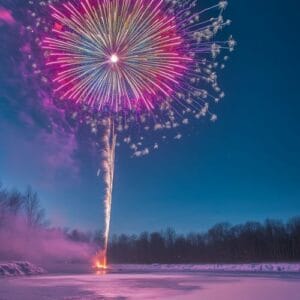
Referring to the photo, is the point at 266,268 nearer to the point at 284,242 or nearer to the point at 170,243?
the point at 284,242

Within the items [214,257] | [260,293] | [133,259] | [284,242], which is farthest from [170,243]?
[260,293]

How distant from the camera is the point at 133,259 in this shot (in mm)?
102688

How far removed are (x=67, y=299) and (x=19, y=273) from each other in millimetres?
23535

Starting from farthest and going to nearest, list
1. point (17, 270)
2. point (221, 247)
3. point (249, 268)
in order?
point (221, 247)
point (249, 268)
point (17, 270)

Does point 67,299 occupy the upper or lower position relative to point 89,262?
lower

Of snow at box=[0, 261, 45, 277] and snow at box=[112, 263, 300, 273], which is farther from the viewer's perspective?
snow at box=[112, 263, 300, 273]

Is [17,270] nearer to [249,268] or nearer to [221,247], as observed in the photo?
[249,268]

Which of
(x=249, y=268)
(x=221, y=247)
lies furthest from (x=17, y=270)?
(x=221, y=247)

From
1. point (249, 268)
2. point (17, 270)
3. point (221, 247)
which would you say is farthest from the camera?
point (221, 247)

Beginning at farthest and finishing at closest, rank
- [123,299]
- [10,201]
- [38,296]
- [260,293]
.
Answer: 1. [10,201]
2. [260,293]
3. [38,296]
4. [123,299]

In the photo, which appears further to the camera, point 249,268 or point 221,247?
point 221,247

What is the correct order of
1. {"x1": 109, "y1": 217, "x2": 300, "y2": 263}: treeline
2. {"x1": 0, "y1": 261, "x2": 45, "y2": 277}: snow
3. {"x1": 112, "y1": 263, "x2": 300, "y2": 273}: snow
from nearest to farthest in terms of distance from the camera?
{"x1": 0, "y1": 261, "x2": 45, "y2": 277}: snow
{"x1": 112, "y1": 263, "x2": 300, "y2": 273}: snow
{"x1": 109, "y1": 217, "x2": 300, "y2": 263}: treeline

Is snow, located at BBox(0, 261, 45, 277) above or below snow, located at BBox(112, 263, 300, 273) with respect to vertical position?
below

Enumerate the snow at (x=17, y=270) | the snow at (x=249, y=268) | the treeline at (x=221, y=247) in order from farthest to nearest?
the treeline at (x=221, y=247), the snow at (x=249, y=268), the snow at (x=17, y=270)
